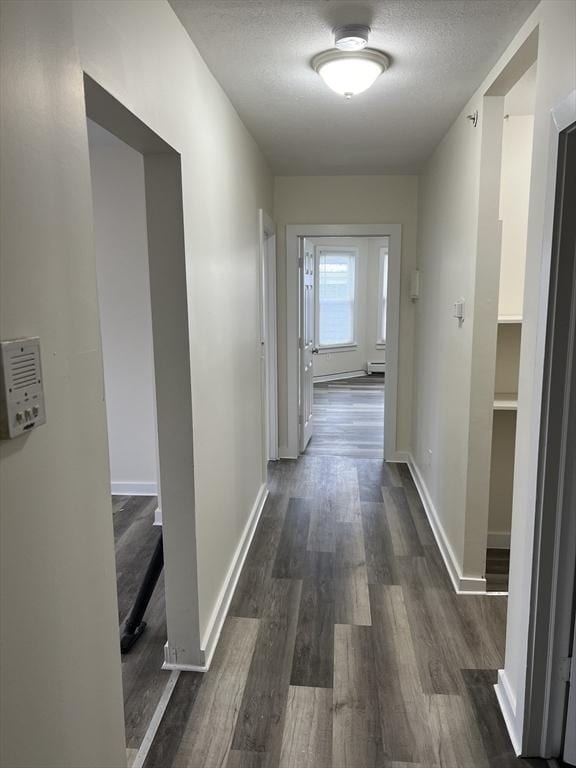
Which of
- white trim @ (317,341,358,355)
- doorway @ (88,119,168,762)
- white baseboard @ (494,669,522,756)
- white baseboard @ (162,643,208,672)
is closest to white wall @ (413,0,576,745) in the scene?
white baseboard @ (494,669,522,756)

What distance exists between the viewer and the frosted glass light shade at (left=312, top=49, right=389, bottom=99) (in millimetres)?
2105

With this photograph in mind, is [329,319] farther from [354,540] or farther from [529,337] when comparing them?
[529,337]

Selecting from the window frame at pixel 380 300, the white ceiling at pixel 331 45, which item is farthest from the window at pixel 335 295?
the white ceiling at pixel 331 45

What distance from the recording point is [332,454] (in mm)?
5086

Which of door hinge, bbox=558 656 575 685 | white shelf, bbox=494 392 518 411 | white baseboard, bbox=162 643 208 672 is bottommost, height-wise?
white baseboard, bbox=162 643 208 672

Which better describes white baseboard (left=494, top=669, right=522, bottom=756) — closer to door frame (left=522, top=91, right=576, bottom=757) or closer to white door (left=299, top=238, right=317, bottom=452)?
door frame (left=522, top=91, right=576, bottom=757)

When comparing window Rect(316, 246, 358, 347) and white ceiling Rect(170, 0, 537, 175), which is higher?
white ceiling Rect(170, 0, 537, 175)

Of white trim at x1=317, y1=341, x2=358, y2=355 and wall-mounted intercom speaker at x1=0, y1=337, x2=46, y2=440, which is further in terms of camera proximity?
white trim at x1=317, y1=341, x2=358, y2=355

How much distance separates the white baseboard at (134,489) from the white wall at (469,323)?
2.02 m

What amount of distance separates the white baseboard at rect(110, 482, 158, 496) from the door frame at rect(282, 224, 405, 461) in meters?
1.33

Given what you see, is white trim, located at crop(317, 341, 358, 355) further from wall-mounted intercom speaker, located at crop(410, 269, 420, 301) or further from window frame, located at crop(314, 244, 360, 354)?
wall-mounted intercom speaker, located at crop(410, 269, 420, 301)

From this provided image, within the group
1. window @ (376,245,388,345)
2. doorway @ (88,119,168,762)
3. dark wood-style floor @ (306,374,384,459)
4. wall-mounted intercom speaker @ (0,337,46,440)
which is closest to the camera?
wall-mounted intercom speaker @ (0,337,46,440)

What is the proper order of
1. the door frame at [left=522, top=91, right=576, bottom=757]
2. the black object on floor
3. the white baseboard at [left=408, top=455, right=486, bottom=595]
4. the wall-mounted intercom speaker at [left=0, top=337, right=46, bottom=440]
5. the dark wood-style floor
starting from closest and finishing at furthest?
the wall-mounted intercom speaker at [left=0, top=337, right=46, bottom=440], the door frame at [left=522, top=91, right=576, bottom=757], the black object on floor, the white baseboard at [left=408, top=455, right=486, bottom=595], the dark wood-style floor

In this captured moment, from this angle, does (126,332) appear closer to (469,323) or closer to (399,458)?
(469,323)
